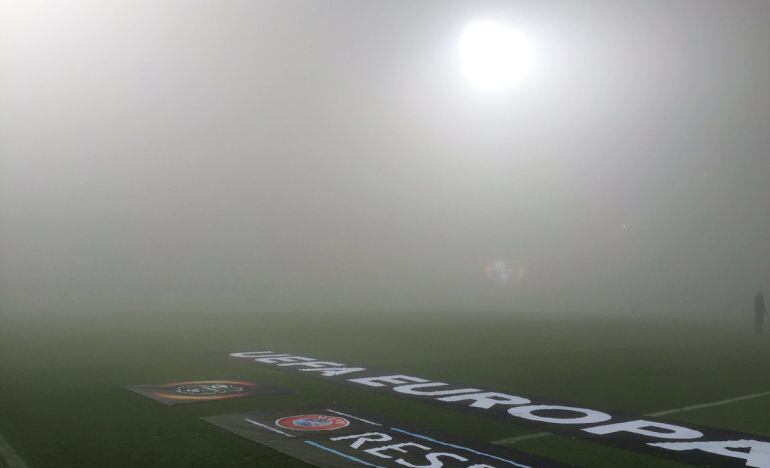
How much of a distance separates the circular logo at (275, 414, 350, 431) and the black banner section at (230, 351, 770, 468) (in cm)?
146

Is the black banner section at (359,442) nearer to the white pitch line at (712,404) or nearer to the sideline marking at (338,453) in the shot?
the sideline marking at (338,453)

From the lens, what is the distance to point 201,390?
8.06m

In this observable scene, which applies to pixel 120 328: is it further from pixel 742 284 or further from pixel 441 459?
pixel 742 284

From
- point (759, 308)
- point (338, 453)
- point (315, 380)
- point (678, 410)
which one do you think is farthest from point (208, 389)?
point (759, 308)

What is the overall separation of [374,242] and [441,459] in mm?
35916

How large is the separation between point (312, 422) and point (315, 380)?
2.61 m

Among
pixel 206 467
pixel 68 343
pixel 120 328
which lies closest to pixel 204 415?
pixel 206 467

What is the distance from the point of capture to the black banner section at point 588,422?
18.6ft

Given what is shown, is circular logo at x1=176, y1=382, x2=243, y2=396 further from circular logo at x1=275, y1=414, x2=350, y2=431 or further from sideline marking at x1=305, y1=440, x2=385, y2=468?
sideline marking at x1=305, y1=440, x2=385, y2=468

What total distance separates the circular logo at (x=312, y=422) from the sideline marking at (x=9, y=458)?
81.0 inches

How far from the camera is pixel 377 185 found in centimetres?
4066

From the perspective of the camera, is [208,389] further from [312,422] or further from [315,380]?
[312,422]

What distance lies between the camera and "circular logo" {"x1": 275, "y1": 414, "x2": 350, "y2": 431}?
6.12 m

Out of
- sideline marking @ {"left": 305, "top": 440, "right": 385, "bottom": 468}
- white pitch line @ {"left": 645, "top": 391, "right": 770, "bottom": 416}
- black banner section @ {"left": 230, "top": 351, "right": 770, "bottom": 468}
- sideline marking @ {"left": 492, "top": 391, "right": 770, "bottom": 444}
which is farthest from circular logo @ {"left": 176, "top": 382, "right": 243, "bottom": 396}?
white pitch line @ {"left": 645, "top": 391, "right": 770, "bottom": 416}
